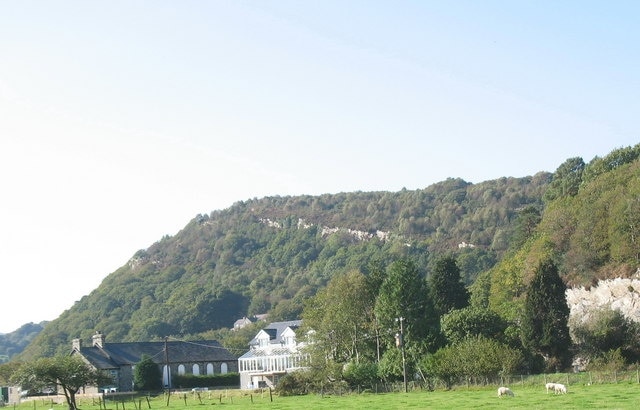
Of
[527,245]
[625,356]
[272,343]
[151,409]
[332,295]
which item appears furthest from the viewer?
[527,245]

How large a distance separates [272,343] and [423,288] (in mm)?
35175

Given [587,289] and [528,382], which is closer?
[528,382]

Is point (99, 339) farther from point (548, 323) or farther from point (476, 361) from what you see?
point (548, 323)

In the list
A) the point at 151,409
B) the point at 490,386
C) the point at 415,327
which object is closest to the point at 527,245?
the point at 415,327

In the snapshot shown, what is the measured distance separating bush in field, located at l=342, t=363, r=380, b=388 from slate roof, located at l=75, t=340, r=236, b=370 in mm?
37531

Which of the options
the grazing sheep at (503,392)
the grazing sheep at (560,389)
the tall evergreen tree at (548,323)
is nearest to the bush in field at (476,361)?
the tall evergreen tree at (548,323)

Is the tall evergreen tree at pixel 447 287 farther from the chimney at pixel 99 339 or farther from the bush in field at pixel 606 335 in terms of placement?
the chimney at pixel 99 339

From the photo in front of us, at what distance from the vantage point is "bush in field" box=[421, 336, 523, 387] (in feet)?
238

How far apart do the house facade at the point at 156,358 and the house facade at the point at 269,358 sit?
12.6 ft

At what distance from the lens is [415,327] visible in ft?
275

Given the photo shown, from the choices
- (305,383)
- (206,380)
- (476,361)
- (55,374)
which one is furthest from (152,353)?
(476,361)

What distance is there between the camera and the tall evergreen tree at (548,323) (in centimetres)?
7869

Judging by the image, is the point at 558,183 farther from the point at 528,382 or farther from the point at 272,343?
the point at 528,382

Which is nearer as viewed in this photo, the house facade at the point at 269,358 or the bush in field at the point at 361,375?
the bush in field at the point at 361,375
